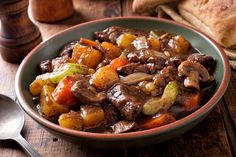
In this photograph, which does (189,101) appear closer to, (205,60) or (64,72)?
(205,60)

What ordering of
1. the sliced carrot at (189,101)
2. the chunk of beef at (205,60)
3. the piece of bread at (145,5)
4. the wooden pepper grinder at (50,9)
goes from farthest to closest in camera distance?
the wooden pepper grinder at (50,9)
the piece of bread at (145,5)
the chunk of beef at (205,60)
the sliced carrot at (189,101)

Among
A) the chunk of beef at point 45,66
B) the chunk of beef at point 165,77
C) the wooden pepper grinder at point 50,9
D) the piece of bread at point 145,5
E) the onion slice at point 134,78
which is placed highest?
the chunk of beef at point 165,77

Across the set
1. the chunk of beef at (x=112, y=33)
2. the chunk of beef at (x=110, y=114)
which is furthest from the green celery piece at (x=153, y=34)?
the chunk of beef at (x=110, y=114)

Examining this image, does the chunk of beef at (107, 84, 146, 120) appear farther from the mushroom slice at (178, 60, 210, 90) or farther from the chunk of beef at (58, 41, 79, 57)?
the chunk of beef at (58, 41, 79, 57)

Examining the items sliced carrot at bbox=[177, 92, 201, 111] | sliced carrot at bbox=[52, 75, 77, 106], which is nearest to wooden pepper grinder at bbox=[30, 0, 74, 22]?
sliced carrot at bbox=[52, 75, 77, 106]

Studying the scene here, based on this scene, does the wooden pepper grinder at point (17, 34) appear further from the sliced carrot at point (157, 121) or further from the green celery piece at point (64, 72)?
the sliced carrot at point (157, 121)

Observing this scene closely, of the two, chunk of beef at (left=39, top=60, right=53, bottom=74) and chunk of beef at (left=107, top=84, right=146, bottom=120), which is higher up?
chunk of beef at (left=107, top=84, right=146, bottom=120)

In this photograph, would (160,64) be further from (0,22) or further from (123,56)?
(0,22)

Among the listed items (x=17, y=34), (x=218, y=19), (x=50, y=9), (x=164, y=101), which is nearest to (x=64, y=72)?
(x=164, y=101)
